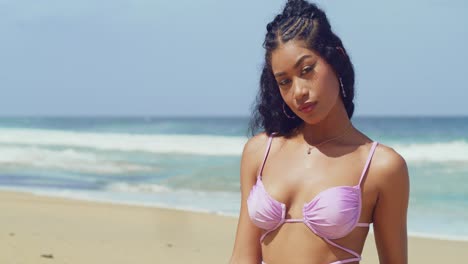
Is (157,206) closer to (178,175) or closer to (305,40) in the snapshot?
(178,175)

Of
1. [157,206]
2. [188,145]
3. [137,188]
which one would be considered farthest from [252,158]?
[188,145]

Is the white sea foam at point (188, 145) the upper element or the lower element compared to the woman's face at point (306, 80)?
lower

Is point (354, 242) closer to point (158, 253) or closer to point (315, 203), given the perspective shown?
point (315, 203)

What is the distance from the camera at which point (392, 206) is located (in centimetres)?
229

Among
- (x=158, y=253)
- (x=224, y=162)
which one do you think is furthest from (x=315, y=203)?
(x=224, y=162)

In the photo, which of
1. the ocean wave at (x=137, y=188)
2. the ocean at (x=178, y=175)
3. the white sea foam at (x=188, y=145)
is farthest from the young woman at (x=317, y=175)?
the white sea foam at (x=188, y=145)

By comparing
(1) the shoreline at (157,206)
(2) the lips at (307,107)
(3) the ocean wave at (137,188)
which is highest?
(2) the lips at (307,107)

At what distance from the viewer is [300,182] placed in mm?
2441

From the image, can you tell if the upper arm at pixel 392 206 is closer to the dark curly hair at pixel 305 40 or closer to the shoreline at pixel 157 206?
the dark curly hair at pixel 305 40

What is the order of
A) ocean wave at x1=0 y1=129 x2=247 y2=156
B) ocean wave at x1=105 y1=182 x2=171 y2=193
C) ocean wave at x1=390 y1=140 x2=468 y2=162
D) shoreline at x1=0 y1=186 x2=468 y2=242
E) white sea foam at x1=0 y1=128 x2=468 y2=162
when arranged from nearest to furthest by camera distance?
1. shoreline at x1=0 y1=186 x2=468 y2=242
2. ocean wave at x1=105 y1=182 x2=171 y2=193
3. ocean wave at x1=390 y1=140 x2=468 y2=162
4. white sea foam at x1=0 y1=128 x2=468 y2=162
5. ocean wave at x1=0 y1=129 x2=247 y2=156

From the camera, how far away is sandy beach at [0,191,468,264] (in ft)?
21.1

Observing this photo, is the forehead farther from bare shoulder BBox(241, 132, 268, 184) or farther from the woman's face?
bare shoulder BBox(241, 132, 268, 184)

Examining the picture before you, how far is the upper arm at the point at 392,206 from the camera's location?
2281mm

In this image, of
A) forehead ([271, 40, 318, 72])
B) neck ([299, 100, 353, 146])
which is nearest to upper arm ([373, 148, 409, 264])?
neck ([299, 100, 353, 146])
